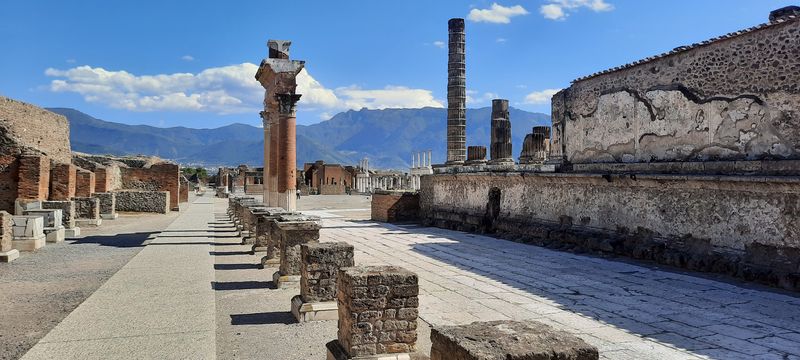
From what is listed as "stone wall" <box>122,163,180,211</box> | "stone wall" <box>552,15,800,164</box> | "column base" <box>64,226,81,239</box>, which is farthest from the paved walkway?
"stone wall" <box>122,163,180,211</box>

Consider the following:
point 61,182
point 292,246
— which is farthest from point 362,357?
point 61,182

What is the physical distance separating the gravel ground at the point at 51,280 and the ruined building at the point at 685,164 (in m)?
9.95

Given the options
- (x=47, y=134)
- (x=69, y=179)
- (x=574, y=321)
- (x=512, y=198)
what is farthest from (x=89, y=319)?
(x=47, y=134)

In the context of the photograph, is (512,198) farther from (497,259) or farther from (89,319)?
(89,319)

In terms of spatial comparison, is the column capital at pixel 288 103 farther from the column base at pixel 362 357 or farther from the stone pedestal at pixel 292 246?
the column base at pixel 362 357

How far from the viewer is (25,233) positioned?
12578 mm

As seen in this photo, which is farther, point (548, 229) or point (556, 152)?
point (556, 152)

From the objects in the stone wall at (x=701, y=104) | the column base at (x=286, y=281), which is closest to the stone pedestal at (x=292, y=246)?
the column base at (x=286, y=281)

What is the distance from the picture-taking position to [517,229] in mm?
16453

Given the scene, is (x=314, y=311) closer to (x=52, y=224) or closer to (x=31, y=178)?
(x=52, y=224)

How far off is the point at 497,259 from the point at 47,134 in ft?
66.3

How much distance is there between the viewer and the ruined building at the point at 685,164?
961cm

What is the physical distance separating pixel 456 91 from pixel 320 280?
21341 mm

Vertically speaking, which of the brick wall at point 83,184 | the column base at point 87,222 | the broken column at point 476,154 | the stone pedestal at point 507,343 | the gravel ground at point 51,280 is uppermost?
the broken column at point 476,154
